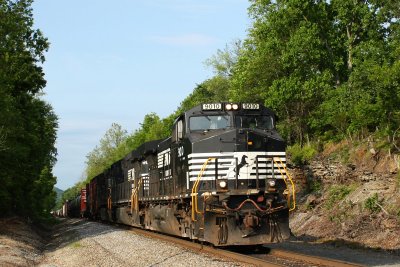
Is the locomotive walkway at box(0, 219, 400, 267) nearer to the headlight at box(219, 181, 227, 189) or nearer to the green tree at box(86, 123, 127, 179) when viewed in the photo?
the headlight at box(219, 181, 227, 189)

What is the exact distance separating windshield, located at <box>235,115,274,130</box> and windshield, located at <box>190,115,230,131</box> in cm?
33

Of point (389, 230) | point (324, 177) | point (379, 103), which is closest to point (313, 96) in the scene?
point (324, 177)

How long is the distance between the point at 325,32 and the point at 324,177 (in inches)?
440

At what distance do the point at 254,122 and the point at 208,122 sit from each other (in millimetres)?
1273

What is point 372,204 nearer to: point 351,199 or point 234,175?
point 351,199

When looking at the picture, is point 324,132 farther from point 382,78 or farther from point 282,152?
point 282,152

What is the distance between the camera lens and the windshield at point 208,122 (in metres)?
14.9

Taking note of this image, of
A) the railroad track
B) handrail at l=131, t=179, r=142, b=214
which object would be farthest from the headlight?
handrail at l=131, t=179, r=142, b=214

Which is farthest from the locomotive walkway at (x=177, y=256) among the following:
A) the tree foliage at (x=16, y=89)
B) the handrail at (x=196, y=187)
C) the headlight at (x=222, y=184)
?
the tree foliage at (x=16, y=89)

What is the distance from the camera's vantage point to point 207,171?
14094 mm

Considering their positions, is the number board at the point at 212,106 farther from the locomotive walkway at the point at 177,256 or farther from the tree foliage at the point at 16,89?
the tree foliage at the point at 16,89

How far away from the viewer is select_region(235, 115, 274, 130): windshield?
14844mm

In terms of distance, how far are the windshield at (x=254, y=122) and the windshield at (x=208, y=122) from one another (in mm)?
331

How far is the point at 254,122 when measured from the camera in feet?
49.3
